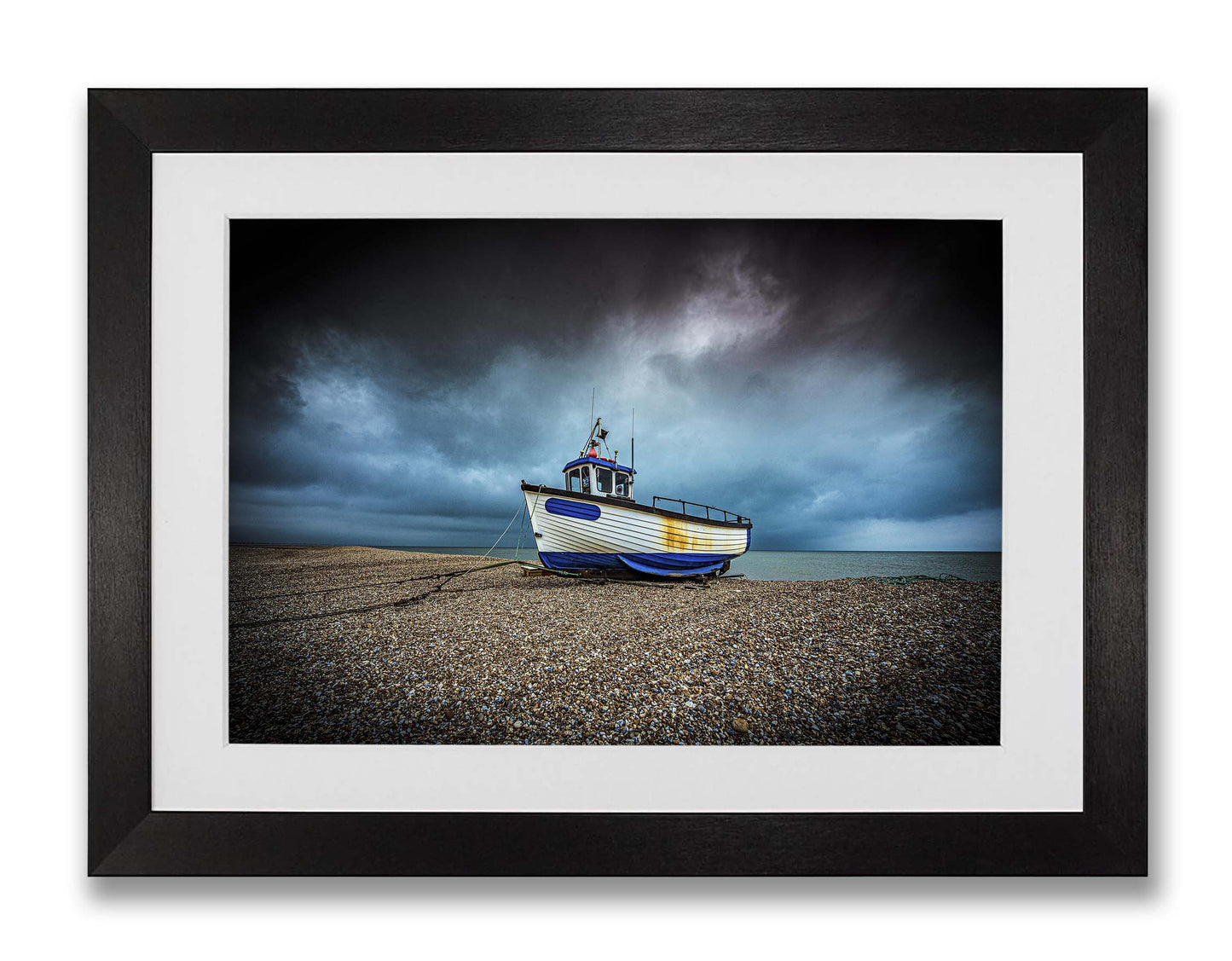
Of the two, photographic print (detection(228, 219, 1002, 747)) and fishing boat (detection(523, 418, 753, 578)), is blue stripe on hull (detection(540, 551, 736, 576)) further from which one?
photographic print (detection(228, 219, 1002, 747))

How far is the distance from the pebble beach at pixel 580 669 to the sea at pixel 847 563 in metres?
0.03

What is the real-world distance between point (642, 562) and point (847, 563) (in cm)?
63

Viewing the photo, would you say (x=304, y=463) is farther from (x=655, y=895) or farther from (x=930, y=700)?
(x=930, y=700)

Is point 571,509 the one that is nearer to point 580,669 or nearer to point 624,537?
point 624,537

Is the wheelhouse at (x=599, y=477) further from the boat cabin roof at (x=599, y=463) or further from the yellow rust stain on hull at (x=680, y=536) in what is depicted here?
the yellow rust stain on hull at (x=680, y=536)

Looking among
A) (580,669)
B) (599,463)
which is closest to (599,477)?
(599,463)

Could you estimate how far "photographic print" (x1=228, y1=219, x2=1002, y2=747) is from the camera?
1085mm

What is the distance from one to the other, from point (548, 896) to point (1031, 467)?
1627 mm

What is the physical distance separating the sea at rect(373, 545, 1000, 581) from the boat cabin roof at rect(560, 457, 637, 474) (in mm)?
333

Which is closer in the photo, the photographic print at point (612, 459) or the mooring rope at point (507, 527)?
the photographic print at point (612, 459)

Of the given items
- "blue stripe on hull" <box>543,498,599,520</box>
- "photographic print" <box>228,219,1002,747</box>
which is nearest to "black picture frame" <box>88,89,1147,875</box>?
"photographic print" <box>228,219,1002,747</box>

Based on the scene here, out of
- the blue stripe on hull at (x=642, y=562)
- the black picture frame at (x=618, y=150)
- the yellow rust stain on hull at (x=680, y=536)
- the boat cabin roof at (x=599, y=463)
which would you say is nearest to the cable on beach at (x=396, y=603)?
the blue stripe on hull at (x=642, y=562)

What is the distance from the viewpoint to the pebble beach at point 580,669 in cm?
107

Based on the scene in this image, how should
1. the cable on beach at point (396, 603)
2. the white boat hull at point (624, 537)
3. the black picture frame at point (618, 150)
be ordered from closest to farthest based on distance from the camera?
1. the black picture frame at point (618, 150)
2. the cable on beach at point (396, 603)
3. the white boat hull at point (624, 537)
